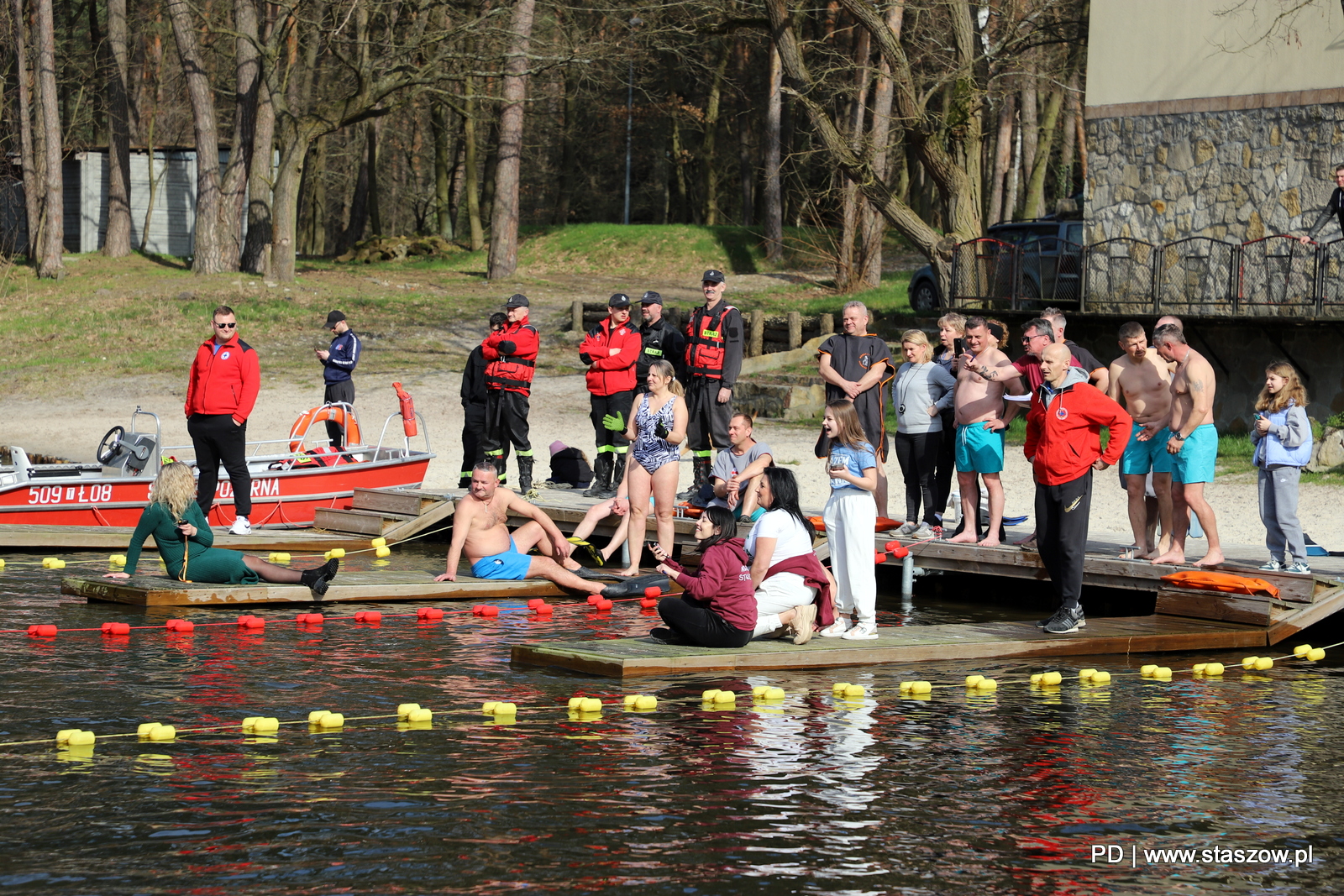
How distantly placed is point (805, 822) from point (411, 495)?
31.7 ft

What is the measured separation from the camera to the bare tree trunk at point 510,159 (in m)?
32.5

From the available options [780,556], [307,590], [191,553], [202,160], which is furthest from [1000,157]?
[780,556]

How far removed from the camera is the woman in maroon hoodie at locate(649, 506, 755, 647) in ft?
29.7

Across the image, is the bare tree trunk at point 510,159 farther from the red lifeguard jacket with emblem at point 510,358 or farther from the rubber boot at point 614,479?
the red lifeguard jacket with emblem at point 510,358

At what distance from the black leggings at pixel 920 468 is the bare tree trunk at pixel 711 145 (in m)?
31.2

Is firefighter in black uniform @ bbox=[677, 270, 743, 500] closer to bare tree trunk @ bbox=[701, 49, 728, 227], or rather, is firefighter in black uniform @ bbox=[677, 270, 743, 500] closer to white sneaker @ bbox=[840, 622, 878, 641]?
white sneaker @ bbox=[840, 622, 878, 641]

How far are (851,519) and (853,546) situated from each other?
0.20 metres

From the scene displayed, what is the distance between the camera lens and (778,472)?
364 inches

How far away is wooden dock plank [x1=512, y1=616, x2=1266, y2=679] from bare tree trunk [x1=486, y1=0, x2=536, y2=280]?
24.2 metres

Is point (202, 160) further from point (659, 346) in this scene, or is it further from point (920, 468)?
point (920, 468)

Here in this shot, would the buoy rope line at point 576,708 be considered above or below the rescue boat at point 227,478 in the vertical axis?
below

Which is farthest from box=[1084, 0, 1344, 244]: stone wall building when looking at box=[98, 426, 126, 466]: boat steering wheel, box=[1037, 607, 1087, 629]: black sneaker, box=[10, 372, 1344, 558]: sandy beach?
box=[98, 426, 126, 466]: boat steering wheel

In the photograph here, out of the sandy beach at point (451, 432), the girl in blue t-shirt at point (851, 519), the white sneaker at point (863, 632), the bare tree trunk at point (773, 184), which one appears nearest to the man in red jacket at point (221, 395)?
the sandy beach at point (451, 432)

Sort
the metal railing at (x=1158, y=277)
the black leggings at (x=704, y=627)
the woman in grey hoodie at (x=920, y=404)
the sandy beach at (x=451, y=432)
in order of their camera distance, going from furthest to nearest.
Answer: the metal railing at (x=1158, y=277) → the sandy beach at (x=451, y=432) → the woman in grey hoodie at (x=920, y=404) → the black leggings at (x=704, y=627)
